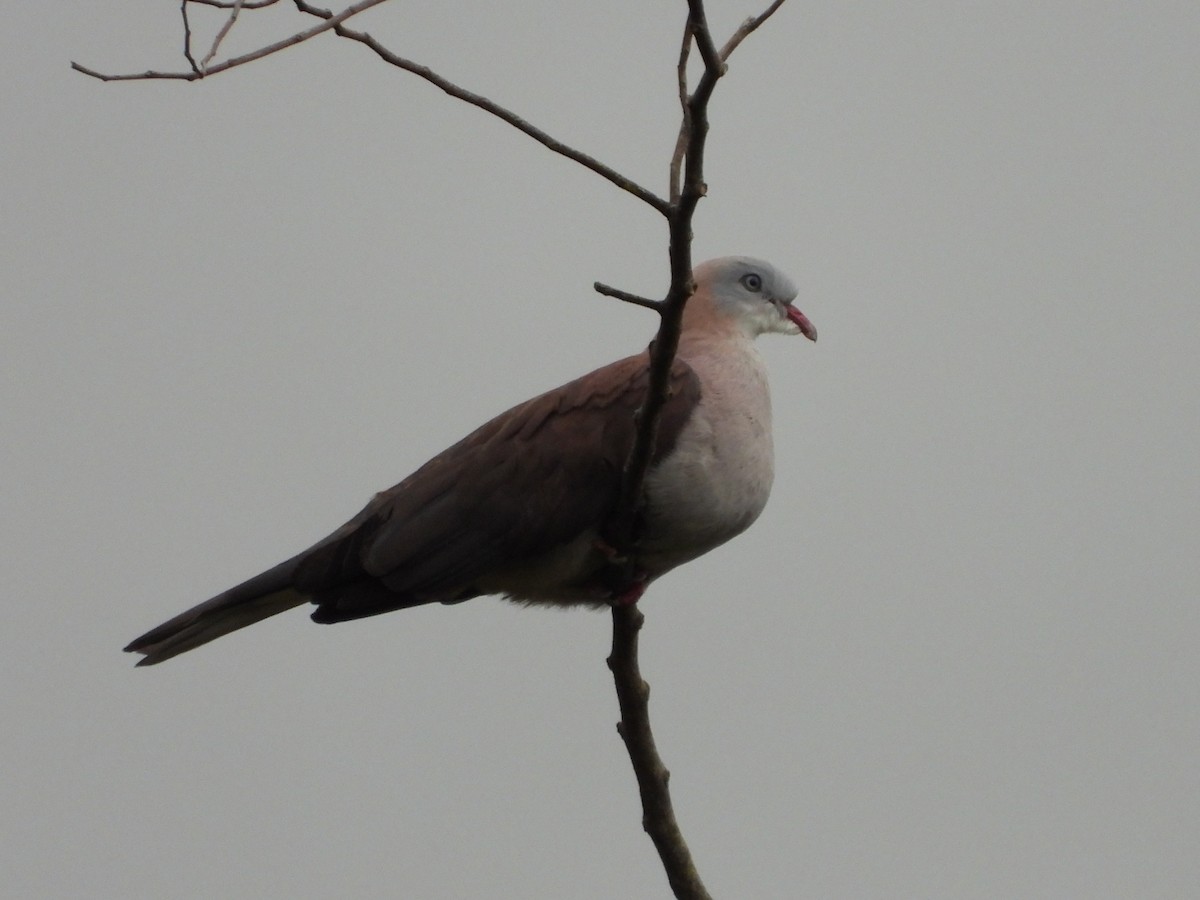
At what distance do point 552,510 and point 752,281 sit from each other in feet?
4.52

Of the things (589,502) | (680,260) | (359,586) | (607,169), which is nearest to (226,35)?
(607,169)

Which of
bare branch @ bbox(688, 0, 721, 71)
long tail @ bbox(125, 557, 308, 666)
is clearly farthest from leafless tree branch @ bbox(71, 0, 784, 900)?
long tail @ bbox(125, 557, 308, 666)

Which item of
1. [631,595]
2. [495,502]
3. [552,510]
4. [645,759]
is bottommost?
[645,759]

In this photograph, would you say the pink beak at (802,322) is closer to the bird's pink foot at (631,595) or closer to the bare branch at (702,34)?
the bird's pink foot at (631,595)

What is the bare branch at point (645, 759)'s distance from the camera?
4.78m

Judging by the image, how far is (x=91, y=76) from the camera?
3.73 m

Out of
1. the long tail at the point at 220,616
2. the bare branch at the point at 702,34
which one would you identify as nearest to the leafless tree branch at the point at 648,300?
the bare branch at the point at 702,34

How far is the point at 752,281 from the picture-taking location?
233 inches

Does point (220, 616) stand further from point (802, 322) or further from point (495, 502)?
point (802, 322)

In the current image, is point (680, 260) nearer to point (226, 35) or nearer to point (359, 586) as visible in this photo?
point (226, 35)

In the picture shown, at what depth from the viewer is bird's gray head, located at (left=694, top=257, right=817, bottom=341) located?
581 cm

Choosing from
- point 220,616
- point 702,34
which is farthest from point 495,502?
point 702,34

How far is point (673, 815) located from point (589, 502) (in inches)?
35.9

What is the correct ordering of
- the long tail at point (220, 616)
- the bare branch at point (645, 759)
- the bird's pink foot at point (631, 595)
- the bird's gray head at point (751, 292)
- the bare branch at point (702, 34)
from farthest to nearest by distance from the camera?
the bird's gray head at point (751, 292)
the long tail at point (220, 616)
the bird's pink foot at point (631, 595)
the bare branch at point (645, 759)
the bare branch at point (702, 34)
